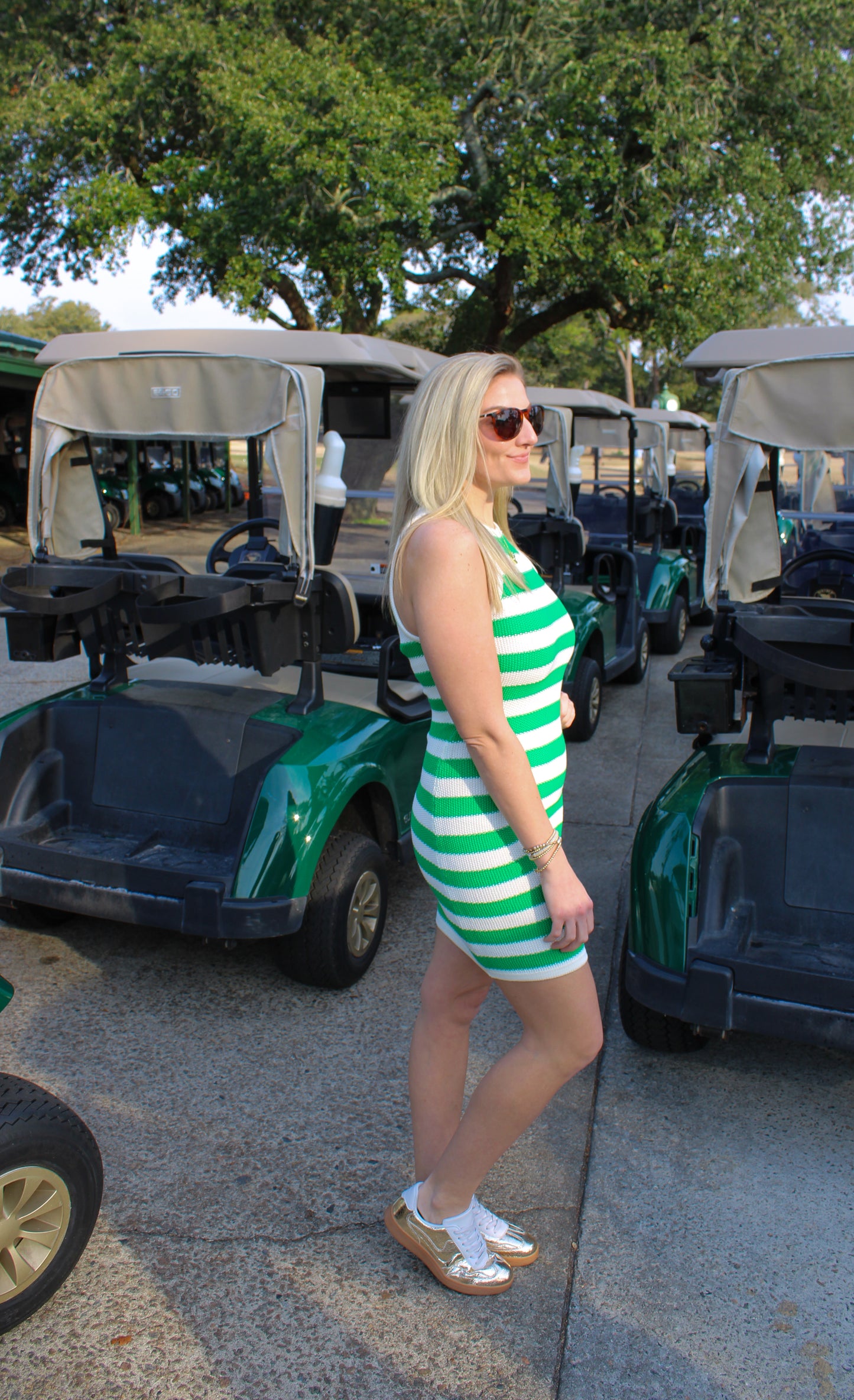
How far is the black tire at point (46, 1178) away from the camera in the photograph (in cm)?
194

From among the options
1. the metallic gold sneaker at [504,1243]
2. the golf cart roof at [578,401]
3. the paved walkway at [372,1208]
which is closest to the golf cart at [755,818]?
the paved walkway at [372,1208]

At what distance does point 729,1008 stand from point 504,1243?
77 centimetres

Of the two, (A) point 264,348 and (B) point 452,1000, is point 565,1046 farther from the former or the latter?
(A) point 264,348

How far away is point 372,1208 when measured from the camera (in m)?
2.38

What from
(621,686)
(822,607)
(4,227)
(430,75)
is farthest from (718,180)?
(822,607)

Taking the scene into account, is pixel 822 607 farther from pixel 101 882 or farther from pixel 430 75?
pixel 430 75

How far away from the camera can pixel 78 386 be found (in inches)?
147

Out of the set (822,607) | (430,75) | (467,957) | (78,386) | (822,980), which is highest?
(430,75)

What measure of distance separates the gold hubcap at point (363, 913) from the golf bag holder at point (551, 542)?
3003mm

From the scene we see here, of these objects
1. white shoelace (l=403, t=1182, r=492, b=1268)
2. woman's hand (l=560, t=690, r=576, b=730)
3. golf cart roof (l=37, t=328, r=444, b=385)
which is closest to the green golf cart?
golf cart roof (l=37, t=328, r=444, b=385)

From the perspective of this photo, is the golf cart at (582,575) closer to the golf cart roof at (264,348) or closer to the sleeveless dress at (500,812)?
the golf cart roof at (264,348)

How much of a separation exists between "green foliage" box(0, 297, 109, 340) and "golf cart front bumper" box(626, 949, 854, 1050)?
56.5m

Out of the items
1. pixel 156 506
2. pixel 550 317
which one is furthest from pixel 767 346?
pixel 156 506

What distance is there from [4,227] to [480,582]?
57.0ft
